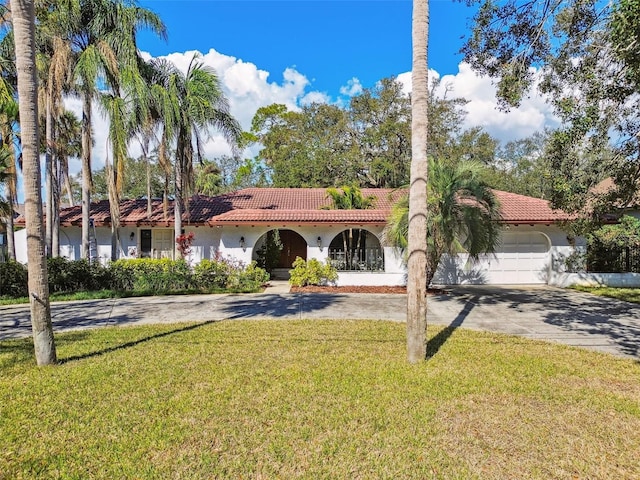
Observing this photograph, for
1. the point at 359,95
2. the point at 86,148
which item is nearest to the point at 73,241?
the point at 86,148

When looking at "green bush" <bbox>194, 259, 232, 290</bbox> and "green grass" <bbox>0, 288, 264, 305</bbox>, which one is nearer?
"green grass" <bbox>0, 288, 264, 305</bbox>

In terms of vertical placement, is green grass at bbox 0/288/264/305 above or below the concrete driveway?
above

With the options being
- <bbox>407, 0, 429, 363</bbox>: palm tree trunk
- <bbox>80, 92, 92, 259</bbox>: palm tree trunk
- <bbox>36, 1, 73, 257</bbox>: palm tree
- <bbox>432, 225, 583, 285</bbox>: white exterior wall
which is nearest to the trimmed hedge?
<bbox>80, 92, 92, 259</bbox>: palm tree trunk

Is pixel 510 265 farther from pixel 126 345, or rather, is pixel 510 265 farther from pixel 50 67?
pixel 50 67

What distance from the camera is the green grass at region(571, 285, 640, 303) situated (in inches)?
539

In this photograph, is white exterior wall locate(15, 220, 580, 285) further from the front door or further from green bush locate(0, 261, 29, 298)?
green bush locate(0, 261, 29, 298)

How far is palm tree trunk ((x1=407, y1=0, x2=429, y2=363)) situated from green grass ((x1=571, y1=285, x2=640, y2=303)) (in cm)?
1095

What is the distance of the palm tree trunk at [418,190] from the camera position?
20.8 ft

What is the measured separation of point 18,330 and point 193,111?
992 centimetres

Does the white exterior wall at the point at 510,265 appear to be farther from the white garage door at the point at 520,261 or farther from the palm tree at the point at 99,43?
the palm tree at the point at 99,43

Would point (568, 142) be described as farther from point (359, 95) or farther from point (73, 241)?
point (359, 95)

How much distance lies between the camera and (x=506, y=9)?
8.65 meters

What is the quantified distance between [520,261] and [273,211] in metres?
11.3

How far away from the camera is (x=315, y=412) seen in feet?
15.4
